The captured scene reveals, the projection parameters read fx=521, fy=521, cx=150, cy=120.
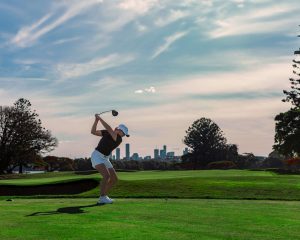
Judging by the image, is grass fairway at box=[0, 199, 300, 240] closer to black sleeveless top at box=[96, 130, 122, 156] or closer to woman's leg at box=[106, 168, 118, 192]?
woman's leg at box=[106, 168, 118, 192]

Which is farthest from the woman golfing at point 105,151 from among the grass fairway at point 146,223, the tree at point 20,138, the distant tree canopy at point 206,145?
the distant tree canopy at point 206,145

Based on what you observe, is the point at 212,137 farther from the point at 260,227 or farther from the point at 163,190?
the point at 260,227

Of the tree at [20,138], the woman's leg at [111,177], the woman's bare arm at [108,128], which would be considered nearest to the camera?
the woman's bare arm at [108,128]

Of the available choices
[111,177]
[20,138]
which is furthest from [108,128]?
[20,138]

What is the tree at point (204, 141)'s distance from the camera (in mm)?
116625

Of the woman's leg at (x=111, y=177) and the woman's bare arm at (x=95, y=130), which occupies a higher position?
the woman's bare arm at (x=95, y=130)

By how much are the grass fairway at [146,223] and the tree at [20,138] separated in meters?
63.5

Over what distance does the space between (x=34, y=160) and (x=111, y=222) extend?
68.9m

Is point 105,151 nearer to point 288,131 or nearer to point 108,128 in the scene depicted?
point 108,128

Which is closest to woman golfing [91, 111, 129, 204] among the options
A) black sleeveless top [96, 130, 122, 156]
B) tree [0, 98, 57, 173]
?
black sleeveless top [96, 130, 122, 156]

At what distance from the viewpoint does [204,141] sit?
12306 cm

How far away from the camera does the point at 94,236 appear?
7289mm

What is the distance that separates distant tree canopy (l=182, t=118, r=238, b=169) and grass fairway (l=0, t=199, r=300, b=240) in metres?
101

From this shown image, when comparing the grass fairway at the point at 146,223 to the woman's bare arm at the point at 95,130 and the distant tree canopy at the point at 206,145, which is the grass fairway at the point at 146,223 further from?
the distant tree canopy at the point at 206,145
